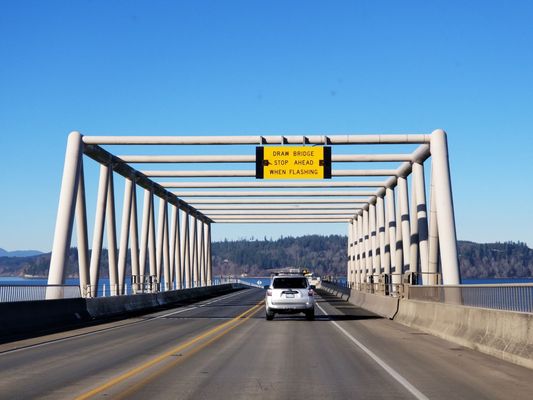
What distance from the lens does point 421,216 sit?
116ft

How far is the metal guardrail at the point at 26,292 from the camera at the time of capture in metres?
21.5

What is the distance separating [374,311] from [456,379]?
24586mm

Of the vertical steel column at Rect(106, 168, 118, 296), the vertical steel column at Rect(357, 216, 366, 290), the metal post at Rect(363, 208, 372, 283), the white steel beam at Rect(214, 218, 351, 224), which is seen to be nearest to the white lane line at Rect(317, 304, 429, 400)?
the vertical steel column at Rect(106, 168, 118, 296)

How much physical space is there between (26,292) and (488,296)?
45.1 feet

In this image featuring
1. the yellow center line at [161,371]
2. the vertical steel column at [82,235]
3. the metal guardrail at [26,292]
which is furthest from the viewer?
the vertical steel column at [82,235]

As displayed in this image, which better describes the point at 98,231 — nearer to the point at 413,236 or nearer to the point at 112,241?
the point at 112,241

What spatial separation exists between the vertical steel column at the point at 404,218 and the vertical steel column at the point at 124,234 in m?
14.1

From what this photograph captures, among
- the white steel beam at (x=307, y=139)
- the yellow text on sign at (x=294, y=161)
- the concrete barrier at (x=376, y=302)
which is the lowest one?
the concrete barrier at (x=376, y=302)

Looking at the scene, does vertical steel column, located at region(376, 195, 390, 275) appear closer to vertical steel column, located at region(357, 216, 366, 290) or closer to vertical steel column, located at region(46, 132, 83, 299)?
vertical steel column, located at region(357, 216, 366, 290)

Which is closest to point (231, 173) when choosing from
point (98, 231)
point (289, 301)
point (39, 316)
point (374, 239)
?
point (98, 231)

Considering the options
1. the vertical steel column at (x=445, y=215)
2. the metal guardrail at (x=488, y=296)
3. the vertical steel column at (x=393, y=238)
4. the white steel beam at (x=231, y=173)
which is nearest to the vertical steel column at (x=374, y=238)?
the vertical steel column at (x=393, y=238)

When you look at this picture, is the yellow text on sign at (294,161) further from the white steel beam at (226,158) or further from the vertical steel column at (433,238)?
the vertical steel column at (433,238)

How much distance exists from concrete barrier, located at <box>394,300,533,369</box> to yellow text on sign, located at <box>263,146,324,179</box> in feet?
30.5

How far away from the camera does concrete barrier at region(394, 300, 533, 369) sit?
44.0ft
